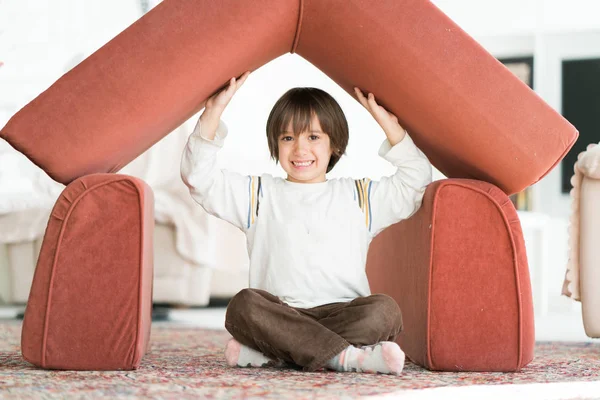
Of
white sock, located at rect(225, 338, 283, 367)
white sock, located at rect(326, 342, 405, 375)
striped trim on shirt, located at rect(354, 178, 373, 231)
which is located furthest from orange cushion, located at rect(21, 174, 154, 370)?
striped trim on shirt, located at rect(354, 178, 373, 231)

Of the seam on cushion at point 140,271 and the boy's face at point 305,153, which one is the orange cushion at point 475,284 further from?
the seam on cushion at point 140,271

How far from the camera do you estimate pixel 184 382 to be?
133cm

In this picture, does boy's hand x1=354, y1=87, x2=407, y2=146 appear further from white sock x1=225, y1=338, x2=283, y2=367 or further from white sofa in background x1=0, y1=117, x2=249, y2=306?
white sofa in background x1=0, y1=117, x2=249, y2=306

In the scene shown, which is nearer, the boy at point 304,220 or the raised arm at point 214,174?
the boy at point 304,220

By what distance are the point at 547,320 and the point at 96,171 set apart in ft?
8.16

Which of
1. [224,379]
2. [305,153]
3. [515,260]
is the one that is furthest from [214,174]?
[515,260]

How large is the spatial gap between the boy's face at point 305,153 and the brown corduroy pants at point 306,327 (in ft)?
0.99

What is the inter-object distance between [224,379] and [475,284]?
0.53 metres

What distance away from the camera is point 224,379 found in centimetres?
138

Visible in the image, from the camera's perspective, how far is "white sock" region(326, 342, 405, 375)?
1.49m

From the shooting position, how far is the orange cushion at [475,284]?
5.16 ft

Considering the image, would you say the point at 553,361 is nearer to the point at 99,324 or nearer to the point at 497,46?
the point at 99,324

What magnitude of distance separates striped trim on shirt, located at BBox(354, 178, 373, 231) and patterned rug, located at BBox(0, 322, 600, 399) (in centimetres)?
33

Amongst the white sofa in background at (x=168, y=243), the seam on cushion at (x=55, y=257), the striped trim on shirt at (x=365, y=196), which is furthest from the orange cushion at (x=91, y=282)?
the white sofa in background at (x=168, y=243)
